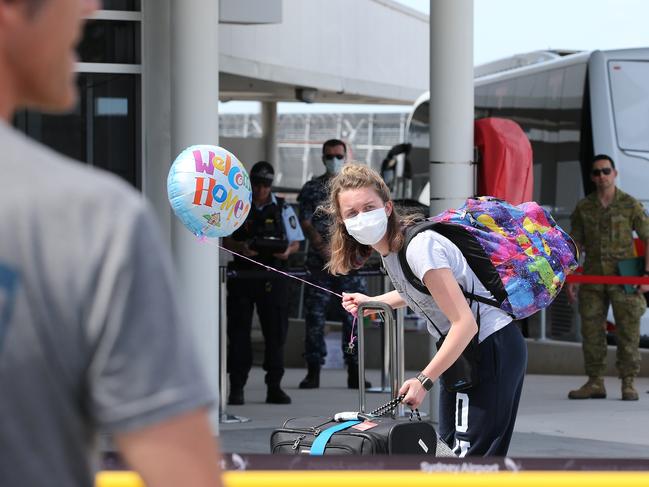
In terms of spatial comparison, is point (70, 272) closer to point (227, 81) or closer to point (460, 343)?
point (460, 343)

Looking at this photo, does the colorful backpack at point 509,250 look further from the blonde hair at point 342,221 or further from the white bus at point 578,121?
the white bus at point 578,121

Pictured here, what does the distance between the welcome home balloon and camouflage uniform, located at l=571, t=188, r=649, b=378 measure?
4.65m

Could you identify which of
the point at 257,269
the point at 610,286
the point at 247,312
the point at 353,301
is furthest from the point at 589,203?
the point at 353,301

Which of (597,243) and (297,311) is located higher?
(597,243)

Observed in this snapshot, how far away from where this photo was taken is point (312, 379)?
36.3 ft

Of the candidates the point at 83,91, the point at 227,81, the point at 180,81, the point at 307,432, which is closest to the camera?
the point at 307,432

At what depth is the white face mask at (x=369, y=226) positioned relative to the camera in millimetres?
4422

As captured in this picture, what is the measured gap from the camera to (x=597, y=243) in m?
10.6

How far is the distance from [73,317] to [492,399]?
328cm

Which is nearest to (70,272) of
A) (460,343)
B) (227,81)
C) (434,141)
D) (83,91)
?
(460,343)

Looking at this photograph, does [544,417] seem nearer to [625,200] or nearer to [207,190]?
[625,200]

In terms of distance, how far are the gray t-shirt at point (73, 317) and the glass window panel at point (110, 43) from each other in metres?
8.14

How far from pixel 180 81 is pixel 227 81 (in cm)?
1003

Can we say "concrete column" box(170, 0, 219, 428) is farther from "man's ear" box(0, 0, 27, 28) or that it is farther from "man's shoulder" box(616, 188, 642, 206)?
"man's ear" box(0, 0, 27, 28)
